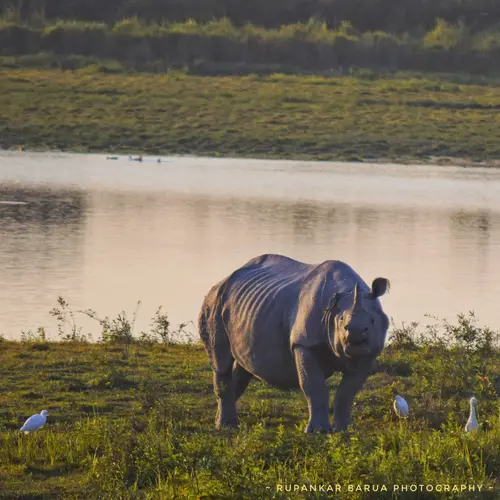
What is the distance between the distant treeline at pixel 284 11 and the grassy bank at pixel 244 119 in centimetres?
1805

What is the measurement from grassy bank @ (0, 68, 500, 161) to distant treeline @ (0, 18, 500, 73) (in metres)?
8.15

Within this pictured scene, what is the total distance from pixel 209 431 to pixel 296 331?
851 mm

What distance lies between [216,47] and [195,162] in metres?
17.2

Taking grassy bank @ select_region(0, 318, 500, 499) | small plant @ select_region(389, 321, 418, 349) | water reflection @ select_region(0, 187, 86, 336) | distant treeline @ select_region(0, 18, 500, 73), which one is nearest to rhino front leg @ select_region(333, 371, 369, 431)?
grassy bank @ select_region(0, 318, 500, 499)

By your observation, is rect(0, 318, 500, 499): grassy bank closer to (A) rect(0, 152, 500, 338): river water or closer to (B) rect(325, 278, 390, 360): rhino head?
(B) rect(325, 278, 390, 360): rhino head

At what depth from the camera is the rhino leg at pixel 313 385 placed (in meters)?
8.02

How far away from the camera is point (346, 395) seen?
8.09 m

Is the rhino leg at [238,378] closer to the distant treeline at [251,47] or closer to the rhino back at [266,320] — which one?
the rhino back at [266,320]

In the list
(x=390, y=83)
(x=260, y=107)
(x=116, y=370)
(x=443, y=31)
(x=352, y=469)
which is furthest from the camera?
(x=443, y=31)

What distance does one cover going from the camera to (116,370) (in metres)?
10.4

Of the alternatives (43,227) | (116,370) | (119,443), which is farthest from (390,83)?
(119,443)

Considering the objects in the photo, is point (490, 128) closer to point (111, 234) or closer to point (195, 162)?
point (195, 162)

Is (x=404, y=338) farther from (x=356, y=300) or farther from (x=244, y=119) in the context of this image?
(x=244, y=119)

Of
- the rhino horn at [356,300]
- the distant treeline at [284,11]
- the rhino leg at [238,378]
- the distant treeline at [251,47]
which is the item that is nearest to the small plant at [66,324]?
the rhino leg at [238,378]
